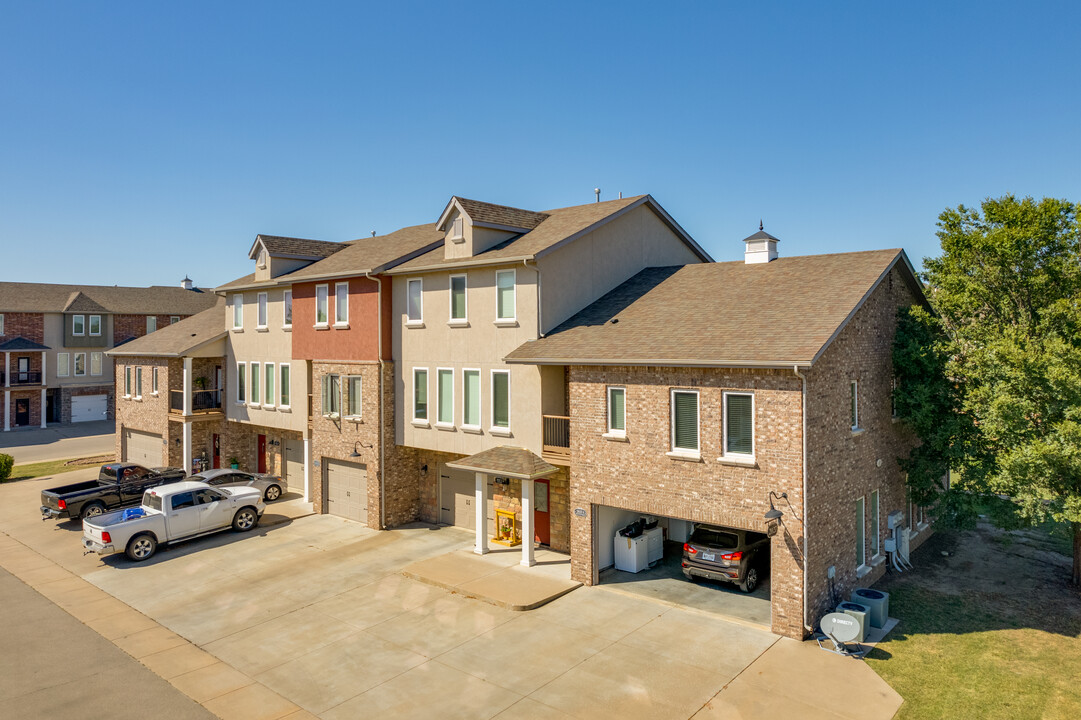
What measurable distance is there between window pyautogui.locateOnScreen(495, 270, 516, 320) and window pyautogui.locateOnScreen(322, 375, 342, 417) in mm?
7665

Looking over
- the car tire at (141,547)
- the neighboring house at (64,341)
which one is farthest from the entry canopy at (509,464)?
the neighboring house at (64,341)

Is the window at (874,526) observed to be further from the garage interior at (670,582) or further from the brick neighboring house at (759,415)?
the garage interior at (670,582)

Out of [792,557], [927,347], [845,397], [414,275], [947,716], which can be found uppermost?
[414,275]

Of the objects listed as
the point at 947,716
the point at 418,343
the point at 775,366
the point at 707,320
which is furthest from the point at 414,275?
the point at 947,716

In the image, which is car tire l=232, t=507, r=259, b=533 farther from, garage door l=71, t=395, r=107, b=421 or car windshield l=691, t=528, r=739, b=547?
garage door l=71, t=395, r=107, b=421

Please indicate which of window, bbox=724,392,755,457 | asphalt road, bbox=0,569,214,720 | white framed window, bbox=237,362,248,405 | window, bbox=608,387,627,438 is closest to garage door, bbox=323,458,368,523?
white framed window, bbox=237,362,248,405

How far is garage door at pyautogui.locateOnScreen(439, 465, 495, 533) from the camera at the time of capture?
22750mm

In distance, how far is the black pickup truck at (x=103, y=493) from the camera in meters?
23.2

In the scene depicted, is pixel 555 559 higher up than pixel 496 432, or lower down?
lower down

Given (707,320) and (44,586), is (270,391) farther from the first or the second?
(707,320)

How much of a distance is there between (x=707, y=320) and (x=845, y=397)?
12.2ft

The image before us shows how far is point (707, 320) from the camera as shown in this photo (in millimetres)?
16828

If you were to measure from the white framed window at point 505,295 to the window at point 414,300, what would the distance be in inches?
133

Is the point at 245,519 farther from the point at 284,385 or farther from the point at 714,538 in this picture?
the point at 714,538
